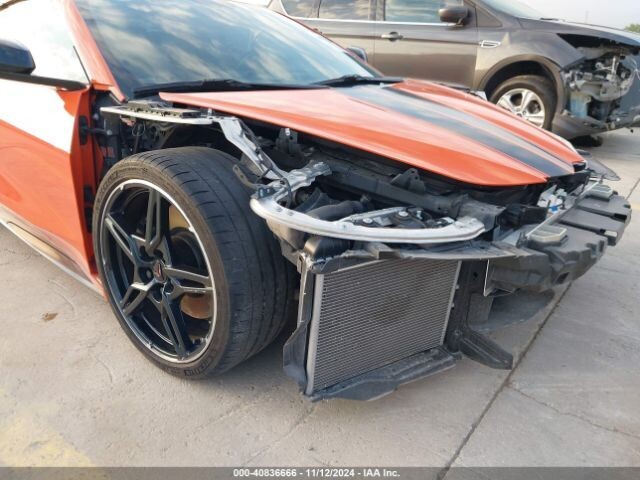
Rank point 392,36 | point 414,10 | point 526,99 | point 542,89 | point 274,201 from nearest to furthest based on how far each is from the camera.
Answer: point 274,201 → point 542,89 → point 526,99 → point 414,10 → point 392,36

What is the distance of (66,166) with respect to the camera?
88.7 inches

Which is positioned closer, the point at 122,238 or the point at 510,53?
the point at 122,238

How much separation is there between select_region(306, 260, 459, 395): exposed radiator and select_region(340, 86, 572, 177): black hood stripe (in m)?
0.52

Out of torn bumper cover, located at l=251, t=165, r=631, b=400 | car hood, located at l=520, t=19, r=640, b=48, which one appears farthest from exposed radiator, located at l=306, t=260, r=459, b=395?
car hood, located at l=520, t=19, r=640, b=48

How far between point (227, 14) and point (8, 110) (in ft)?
4.01

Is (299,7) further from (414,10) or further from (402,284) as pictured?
(402,284)

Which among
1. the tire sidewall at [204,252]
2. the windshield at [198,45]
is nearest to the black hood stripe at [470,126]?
the windshield at [198,45]

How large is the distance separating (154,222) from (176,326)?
0.40m

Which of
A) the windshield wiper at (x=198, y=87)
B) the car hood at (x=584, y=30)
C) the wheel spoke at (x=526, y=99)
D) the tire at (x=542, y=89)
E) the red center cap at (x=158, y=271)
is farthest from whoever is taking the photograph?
the wheel spoke at (x=526, y=99)

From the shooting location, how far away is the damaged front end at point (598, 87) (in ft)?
17.9

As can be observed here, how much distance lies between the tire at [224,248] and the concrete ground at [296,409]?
233mm

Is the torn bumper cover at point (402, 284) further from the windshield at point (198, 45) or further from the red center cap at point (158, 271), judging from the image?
the windshield at point (198, 45)

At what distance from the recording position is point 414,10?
6.10 meters

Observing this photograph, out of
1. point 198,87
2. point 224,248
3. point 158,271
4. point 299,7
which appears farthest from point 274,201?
point 299,7
